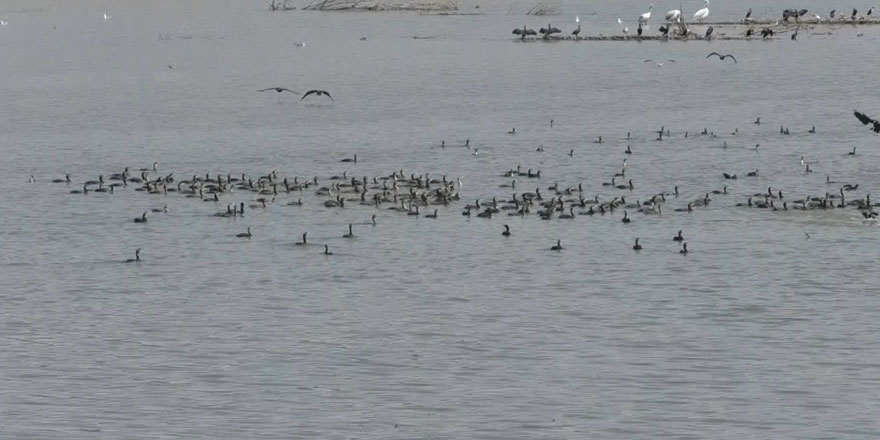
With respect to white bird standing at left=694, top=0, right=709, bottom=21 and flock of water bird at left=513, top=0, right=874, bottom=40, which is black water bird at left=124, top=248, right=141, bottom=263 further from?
white bird standing at left=694, top=0, right=709, bottom=21

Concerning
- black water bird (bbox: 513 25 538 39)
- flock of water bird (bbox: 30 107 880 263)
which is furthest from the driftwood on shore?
flock of water bird (bbox: 30 107 880 263)

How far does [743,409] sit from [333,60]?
2347 inches

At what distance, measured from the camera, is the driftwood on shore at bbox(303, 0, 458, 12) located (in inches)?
4390

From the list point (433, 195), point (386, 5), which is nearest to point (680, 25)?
point (386, 5)

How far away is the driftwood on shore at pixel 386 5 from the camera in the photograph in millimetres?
111500

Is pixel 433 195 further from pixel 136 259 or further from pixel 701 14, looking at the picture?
pixel 701 14

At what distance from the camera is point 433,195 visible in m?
40.6

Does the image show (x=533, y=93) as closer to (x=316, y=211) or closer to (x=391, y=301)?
(x=316, y=211)

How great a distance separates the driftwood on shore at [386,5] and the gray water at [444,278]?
1704 inches

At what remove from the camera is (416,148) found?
164ft

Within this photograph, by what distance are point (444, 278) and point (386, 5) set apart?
84.5 metres

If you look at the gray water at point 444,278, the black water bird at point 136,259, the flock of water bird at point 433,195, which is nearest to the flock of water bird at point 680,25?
the gray water at point 444,278

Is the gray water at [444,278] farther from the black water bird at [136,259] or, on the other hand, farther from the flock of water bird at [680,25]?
the flock of water bird at [680,25]

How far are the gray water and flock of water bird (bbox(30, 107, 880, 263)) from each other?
0.28 m
